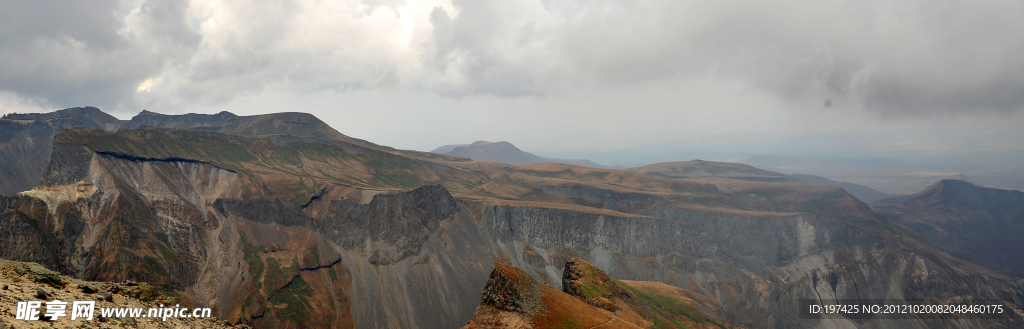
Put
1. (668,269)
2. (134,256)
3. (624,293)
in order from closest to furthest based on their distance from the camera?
(624,293) → (134,256) → (668,269)

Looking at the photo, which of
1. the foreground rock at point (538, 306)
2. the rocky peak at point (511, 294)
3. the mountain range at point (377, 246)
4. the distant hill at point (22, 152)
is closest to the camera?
the foreground rock at point (538, 306)

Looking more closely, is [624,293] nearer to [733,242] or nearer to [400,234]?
[400,234]

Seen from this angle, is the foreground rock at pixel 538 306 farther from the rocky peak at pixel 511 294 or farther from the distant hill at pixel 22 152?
the distant hill at pixel 22 152

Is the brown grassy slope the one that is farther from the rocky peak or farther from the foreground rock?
the rocky peak

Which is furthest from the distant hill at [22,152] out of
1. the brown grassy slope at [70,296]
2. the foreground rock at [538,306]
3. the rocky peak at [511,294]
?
the foreground rock at [538,306]

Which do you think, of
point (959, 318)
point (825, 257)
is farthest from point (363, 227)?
point (959, 318)

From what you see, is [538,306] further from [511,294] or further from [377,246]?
[377,246]

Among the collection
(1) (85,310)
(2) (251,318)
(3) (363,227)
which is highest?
(1) (85,310)

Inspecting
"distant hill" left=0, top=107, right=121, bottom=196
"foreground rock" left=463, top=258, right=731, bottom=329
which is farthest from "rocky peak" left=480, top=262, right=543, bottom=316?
"distant hill" left=0, top=107, right=121, bottom=196
